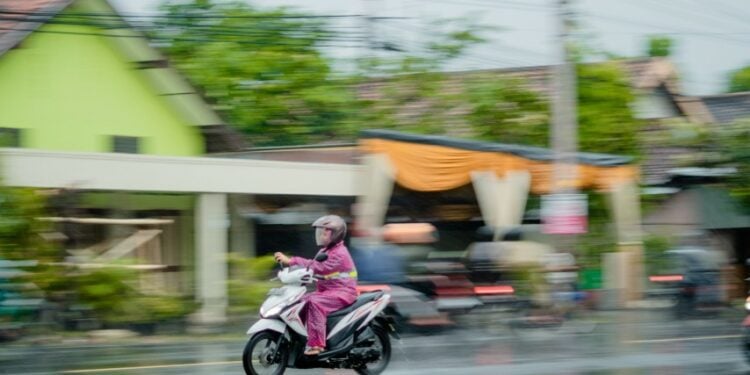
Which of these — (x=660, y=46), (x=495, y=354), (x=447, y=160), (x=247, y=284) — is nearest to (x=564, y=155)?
(x=447, y=160)

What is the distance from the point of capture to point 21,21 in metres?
21.8

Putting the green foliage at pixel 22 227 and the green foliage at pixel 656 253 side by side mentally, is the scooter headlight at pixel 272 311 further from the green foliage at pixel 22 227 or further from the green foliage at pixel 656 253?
the green foliage at pixel 656 253

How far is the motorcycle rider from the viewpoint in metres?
11.3

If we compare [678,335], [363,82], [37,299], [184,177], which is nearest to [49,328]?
[37,299]

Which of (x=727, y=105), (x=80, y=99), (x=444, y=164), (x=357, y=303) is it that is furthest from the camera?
(x=727, y=105)

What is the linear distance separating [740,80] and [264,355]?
56.6 meters

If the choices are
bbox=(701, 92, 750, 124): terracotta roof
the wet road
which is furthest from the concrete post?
bbox=(701, 92, 750, 124): terracotta roof

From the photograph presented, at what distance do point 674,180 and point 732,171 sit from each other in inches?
57.9

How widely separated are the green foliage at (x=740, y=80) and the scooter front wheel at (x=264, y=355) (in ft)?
182

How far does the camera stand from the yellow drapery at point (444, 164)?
22.0 meters

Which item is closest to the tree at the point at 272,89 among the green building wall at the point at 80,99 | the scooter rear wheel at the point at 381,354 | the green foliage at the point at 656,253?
the green building wall at the point at 80,99

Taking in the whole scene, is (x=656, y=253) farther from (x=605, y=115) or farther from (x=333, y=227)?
(x=333, y=227)

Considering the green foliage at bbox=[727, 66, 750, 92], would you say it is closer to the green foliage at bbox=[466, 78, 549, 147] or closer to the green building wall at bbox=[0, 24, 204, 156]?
the green foliage at bbox=[466, 78, 549, 147]

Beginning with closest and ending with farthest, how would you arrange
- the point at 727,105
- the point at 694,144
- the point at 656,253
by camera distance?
the point at 656,253
the point at 694,144
the point at 727,105
